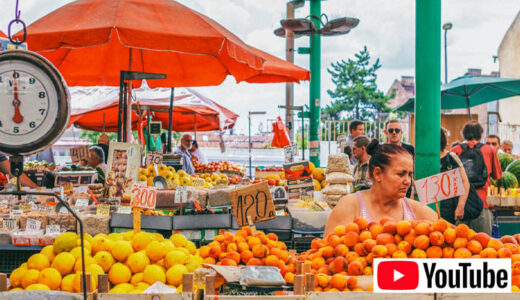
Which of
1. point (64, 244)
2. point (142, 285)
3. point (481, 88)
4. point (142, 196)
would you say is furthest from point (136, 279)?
point (481, 88)

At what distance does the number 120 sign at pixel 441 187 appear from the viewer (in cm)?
296

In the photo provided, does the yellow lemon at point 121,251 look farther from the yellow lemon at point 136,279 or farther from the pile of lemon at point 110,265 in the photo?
the yellow lemon at point 136,279

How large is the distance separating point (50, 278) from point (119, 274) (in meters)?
0.33

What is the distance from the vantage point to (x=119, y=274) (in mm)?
2457

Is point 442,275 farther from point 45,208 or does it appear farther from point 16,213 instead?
point 16,213

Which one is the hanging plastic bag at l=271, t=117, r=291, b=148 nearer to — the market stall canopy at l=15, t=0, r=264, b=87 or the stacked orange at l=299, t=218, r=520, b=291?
the market stall canopy at l=15, t=0, r=264, b=87

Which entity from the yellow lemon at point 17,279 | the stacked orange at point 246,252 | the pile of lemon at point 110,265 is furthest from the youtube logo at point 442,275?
the yellow lemon at point 17,279

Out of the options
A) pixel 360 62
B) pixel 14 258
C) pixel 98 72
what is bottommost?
pixel 14 258

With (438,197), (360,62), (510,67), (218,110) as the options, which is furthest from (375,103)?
(438,197)

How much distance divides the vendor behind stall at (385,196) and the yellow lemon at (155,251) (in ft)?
3.66

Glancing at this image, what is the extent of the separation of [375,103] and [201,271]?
3459 cm

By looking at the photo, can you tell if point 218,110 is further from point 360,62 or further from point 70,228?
point 360,62

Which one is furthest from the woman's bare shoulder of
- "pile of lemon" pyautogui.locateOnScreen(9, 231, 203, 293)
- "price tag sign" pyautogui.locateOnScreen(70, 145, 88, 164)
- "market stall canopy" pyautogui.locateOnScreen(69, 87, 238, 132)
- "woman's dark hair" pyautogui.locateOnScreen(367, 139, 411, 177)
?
"market stall canopy" pyautogui.locateOnScreen(69, 87, 238, 132)

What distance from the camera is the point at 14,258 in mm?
3518
